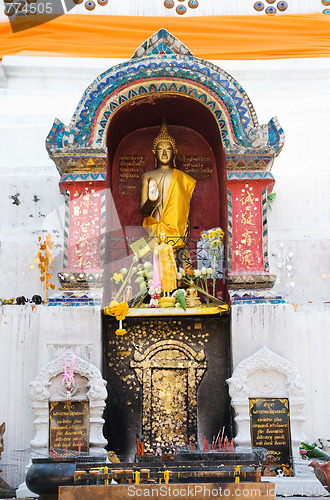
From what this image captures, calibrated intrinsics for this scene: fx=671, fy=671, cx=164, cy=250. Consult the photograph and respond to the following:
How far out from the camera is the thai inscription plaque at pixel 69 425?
877 centimetres

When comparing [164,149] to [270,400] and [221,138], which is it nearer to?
[221,138]

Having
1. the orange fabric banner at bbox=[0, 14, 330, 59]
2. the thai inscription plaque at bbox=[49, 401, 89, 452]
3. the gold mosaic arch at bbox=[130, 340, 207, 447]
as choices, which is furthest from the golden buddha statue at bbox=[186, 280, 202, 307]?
the orange fabric banner at bbox=[0, 14, 330, 59]

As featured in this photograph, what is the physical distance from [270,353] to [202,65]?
4.42m

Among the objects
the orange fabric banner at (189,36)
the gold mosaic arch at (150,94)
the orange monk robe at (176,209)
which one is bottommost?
the orange monk robe at (176,209)

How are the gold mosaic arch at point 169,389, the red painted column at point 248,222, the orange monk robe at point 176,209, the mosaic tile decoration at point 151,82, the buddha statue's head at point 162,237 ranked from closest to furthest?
the gold mosaic arch at point 169,389, the red painted column at point 248,222, the mosaic tile decoration at point 151,82, the buddha statue's head at point 162,237, the orange monk robe at point 176,209

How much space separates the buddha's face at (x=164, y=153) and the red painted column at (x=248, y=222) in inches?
60.0

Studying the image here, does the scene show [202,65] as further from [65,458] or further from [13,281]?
[65,458]

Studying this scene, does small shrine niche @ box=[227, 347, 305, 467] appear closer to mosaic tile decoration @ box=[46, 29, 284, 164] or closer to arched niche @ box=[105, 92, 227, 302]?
arched niche @ box=[105, 92, 227, 302]

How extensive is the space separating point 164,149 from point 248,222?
7.08 ft

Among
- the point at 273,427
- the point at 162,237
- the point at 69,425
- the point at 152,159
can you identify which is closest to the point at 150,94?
the point at 152,159

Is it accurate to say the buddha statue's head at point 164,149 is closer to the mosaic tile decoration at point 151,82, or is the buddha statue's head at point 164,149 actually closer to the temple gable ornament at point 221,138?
the temple gable ornament at point 221,138

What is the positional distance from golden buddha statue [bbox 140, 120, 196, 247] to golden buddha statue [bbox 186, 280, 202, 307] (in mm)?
880

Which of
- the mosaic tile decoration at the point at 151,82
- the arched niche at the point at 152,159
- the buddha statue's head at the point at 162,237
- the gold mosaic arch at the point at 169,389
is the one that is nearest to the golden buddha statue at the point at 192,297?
the gold mosaic arch at the point at 169,389

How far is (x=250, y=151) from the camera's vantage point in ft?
32.4
